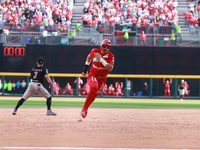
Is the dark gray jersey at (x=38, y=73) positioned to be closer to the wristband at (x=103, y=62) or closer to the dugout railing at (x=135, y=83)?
the wristband at (x=103, y=62)

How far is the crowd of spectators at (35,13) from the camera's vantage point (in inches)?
1173

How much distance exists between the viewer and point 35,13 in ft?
101

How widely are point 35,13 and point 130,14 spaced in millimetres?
7239

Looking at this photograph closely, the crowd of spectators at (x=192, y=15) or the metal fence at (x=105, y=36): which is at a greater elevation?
the crowd of spectators at (x=192, y=15)

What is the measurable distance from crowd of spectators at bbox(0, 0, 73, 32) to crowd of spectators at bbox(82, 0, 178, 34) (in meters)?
1.62

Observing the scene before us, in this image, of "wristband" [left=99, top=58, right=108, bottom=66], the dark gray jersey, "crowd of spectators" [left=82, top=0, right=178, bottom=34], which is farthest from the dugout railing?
"wristband" [left=99, top=58, right=108, bottom=66]

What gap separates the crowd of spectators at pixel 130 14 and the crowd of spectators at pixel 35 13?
1619 millimetres

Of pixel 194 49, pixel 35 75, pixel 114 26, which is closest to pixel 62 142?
pixel 35 75

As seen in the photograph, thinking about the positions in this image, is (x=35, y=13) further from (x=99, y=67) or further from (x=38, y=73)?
(x=99, y=67)

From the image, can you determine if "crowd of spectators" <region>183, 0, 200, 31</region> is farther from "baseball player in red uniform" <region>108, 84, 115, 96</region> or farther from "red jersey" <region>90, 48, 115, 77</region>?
"red jersey" <region>90, 48, 115, 77</region>

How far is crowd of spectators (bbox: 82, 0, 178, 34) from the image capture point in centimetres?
2920

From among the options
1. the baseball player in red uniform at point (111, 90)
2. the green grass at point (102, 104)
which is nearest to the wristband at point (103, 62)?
the green grass at point (102, 104)

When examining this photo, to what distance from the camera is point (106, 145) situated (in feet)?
21.7

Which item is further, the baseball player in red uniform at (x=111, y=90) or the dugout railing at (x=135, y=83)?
the baseball player in red uniform at (x=111, y=90)
